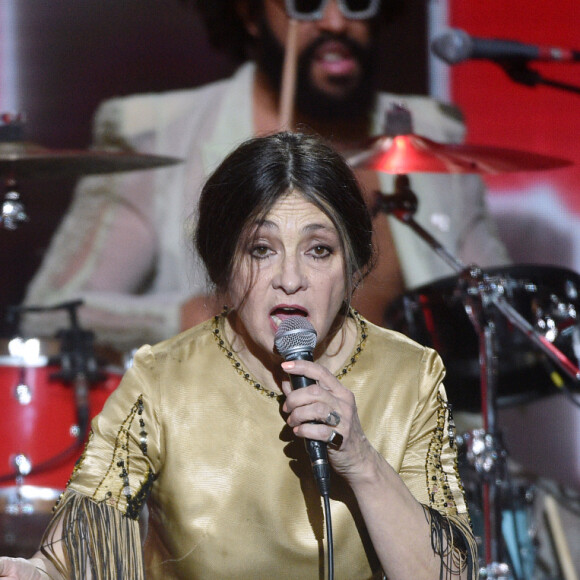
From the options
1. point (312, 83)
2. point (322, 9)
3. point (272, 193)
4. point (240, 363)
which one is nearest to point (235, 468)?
point (240, 363)

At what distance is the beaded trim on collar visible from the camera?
1565 millimetres

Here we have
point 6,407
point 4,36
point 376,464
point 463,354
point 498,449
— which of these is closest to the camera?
point 376,464

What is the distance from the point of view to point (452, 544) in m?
1.41

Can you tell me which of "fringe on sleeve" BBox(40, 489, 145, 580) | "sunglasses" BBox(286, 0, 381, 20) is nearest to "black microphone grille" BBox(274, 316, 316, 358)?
"fringe on sleeve" BBox(40, 489, 145, 580)

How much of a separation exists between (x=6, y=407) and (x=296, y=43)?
71.8 inches

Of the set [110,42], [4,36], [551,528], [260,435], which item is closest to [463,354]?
[551,528]

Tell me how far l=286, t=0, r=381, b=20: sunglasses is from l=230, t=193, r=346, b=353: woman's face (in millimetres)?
2160

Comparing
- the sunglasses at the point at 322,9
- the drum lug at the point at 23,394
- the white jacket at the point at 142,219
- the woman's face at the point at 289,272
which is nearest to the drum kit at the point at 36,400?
the drum lug at the point at 23,394

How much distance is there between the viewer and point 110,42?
3232mm

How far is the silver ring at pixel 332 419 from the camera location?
3.98 feet

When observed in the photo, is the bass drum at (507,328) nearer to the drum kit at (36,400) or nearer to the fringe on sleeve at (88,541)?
the drum kit at (36,400)

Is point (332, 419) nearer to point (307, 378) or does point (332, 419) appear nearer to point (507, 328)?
point (307, 378)

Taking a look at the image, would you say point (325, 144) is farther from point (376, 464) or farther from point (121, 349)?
point (121, 349)

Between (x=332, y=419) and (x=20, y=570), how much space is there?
0.54 meters
